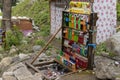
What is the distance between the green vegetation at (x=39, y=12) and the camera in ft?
56.2

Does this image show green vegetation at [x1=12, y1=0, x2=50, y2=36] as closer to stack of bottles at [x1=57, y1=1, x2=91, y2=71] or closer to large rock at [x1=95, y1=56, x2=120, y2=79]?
stack of bottles at [x1=57, y1=1, x2=91, y2=71]

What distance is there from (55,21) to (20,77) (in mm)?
7722

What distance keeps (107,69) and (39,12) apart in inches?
576

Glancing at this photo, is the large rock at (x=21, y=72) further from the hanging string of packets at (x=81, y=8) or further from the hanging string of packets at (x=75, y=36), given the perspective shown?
the hanging string of packets at (x=81, y=8)

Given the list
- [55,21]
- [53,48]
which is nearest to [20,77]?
[53,48]

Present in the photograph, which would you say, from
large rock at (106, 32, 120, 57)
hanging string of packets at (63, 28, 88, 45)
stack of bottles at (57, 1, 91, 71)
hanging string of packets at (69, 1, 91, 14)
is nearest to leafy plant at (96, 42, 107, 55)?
stack of bottles at (57, 1, 91, 71)

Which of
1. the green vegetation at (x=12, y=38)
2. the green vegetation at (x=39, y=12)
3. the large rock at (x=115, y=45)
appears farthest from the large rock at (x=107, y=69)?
the green vegetation at (x=39, y=12)

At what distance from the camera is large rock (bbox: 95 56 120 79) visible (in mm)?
5862

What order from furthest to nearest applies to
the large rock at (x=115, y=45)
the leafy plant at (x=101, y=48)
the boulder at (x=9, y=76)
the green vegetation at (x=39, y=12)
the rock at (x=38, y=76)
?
the green vegetation at (x=39, y=12)
the leafy plant at (x=101, y=48)
the boulder at (x=9, y=76)
the rock at (x=38, y=76)
the large rock at (x=115, y=45)

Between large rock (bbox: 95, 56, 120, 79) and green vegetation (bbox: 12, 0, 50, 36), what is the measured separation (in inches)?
356

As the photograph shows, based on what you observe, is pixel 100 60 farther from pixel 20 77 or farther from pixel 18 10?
pixel 18 10

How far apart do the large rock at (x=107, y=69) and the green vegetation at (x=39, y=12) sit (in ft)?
29.7

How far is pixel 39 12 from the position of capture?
65.9 ft

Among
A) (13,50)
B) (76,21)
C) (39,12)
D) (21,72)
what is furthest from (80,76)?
(39,12)
